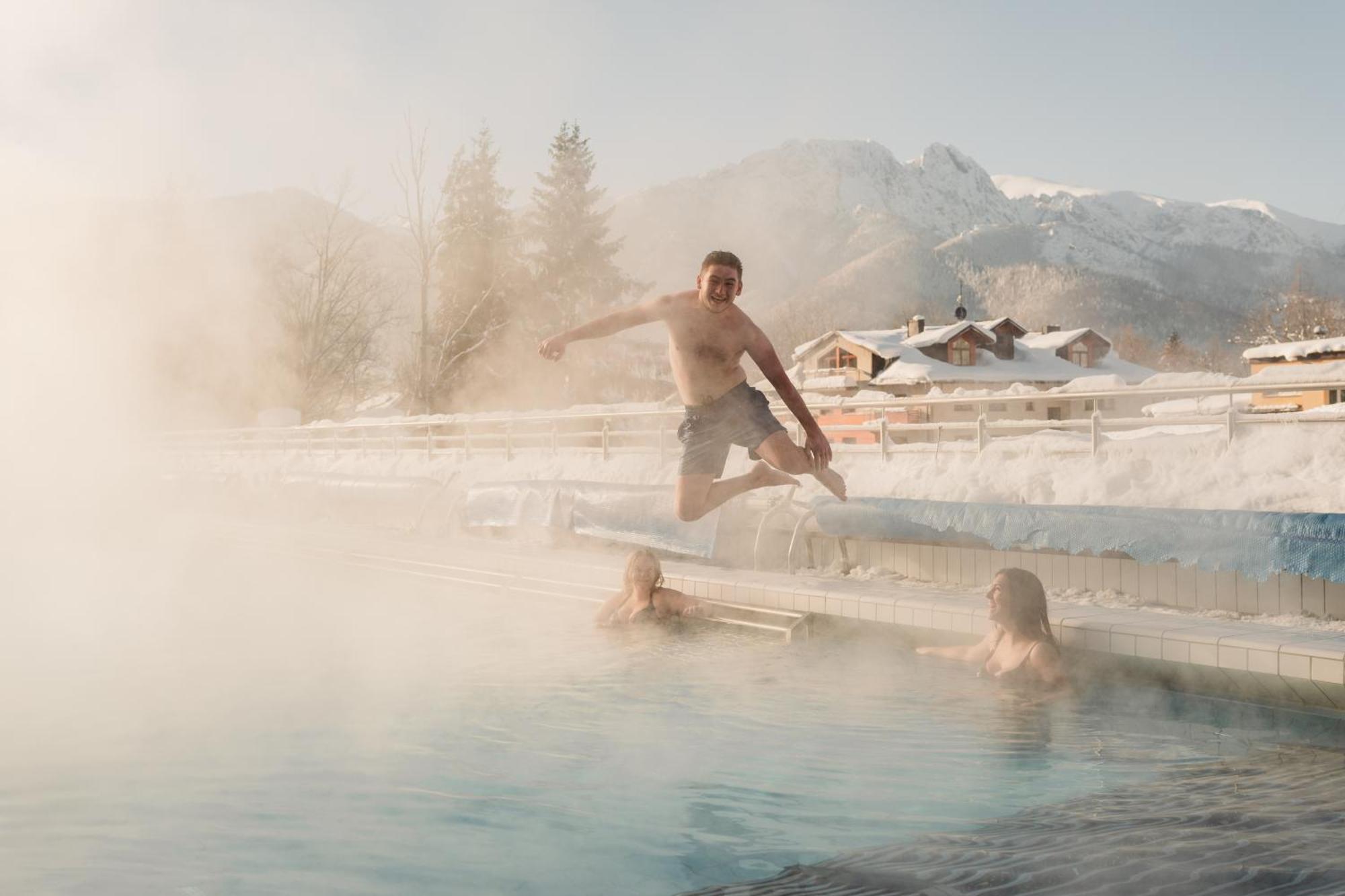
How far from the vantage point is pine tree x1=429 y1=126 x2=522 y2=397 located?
34.0 m

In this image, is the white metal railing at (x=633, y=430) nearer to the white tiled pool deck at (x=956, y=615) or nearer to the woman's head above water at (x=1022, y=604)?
the white tiled pool deck at (x=956, y=615)

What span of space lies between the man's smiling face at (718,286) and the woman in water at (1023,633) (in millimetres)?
2208

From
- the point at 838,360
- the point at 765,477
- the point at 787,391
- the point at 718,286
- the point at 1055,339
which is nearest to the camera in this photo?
the point at 718,286

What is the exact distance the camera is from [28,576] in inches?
486

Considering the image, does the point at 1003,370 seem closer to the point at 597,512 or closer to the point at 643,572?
the point at 597,512

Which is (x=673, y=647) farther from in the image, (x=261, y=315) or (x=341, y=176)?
(x=261, y=315)

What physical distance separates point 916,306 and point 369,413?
68.2 meters

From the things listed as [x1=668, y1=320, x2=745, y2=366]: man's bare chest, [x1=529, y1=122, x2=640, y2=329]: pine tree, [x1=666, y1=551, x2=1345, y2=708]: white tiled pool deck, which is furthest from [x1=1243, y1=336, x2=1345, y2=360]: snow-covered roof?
[x1=668, y1=320, x2=745, y2=366]: man's bare chest

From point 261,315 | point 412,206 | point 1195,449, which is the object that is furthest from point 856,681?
point 261,315

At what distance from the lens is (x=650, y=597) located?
7219 mm

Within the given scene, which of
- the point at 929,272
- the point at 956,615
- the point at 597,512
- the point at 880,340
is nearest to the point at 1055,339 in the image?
the point at 880,340

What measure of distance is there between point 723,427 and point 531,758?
175 centimetres

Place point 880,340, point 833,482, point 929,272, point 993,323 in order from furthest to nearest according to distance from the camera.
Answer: point 929,272
point 880,340
point 993,323
point 833,482

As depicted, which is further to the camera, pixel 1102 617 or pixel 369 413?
A: pixel 369 413
